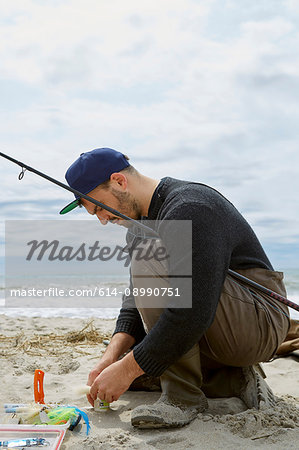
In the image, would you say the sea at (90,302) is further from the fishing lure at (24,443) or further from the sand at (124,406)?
the fishing lure at (24,443)

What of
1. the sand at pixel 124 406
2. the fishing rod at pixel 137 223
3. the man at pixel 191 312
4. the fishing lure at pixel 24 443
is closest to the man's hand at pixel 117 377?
the man at pixel 191 312

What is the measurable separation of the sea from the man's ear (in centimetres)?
133

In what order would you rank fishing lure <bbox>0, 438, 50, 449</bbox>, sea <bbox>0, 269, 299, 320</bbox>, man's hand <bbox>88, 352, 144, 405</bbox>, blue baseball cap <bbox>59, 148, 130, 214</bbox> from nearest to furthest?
fishing lure <bbox>0, 438, 50, 449</bbox> < man's hand <bbox>88, 352, 144, 405</bbox> < blue baseball cap <bbox>59, 148, 130, 214</bbox> < sea <bbox>0, 269, 299, 320</bbox>

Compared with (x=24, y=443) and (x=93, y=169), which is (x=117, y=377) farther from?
(x=93, y=169)

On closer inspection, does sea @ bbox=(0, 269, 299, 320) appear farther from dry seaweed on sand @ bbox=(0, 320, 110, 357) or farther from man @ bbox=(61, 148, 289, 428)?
man @ bbox=(61, 148, 289, 428)

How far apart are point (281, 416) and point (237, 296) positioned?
486 mm


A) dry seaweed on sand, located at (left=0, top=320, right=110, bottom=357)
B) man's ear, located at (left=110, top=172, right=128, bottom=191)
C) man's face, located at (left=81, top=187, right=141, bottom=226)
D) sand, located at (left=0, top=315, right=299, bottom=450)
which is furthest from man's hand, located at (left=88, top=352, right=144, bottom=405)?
dry seaweed on sand, located at (left=0, top=320, right=110, bottom=357)

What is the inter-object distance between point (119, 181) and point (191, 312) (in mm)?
742

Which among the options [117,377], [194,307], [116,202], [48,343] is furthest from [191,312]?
[48,343]

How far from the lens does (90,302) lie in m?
8.34

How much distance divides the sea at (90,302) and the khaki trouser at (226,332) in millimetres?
1433

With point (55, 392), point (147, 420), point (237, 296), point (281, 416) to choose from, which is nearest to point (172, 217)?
point (237, 296)

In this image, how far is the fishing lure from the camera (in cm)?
152

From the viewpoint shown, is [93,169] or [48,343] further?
[48,343]
